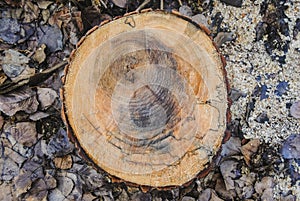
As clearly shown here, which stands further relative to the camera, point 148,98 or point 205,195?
point 205,195

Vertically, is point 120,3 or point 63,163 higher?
point 120,3

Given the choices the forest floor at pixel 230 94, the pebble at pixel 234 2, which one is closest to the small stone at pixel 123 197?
the forest floor at pixel 230 94

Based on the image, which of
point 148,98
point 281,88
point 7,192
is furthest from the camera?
point 281,88

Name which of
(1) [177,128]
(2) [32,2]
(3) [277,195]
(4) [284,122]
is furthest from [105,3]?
(3) [277,195]

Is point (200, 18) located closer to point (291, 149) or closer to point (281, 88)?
point (281, 88)

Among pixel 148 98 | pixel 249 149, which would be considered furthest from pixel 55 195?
pixel 249 149

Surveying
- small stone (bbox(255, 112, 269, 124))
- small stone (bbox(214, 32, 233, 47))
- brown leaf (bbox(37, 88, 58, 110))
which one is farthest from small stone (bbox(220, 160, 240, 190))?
brown leaf (bbox(37, 88, 58, 110))

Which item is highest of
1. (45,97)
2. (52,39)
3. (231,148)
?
(52,39)
